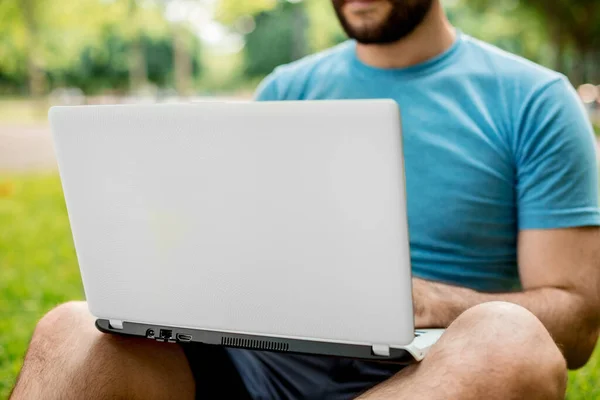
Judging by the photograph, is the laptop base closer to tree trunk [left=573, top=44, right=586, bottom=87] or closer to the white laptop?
the white laptop

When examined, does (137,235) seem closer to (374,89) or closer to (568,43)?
(374,89)

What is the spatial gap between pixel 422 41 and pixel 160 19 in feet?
42.5

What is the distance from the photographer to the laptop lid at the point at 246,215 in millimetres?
930

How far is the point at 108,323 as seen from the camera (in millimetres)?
1211

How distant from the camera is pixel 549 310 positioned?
136cm

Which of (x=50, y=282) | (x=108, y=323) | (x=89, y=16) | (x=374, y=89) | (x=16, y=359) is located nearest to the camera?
(x=108, y=323)

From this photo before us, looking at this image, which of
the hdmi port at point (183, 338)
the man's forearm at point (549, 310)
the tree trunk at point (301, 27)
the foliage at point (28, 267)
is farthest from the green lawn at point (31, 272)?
the tree trunk at point (301, 27)

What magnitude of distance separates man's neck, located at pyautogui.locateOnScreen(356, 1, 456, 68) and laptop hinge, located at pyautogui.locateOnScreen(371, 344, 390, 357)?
99 cm

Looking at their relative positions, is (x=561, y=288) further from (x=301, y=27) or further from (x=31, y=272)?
(x=301, y=27)

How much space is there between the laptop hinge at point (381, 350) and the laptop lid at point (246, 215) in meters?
0.01

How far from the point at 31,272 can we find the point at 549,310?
2886 millimetres

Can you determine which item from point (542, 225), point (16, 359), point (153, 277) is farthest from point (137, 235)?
point (16, 359)

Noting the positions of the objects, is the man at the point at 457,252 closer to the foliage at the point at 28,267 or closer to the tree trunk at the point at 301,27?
the foliage at the point at 28,267

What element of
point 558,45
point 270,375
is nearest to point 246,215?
point 270,375
